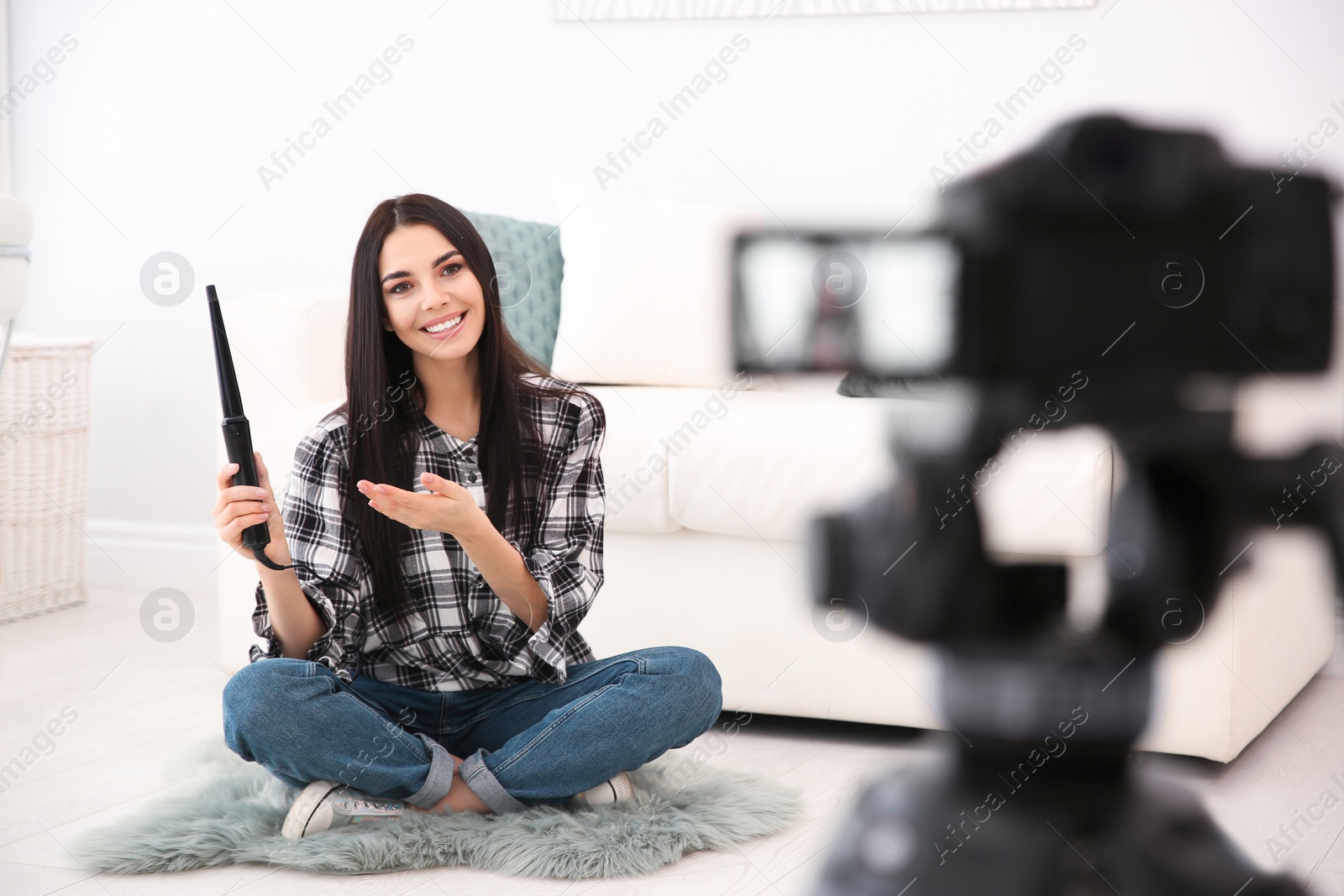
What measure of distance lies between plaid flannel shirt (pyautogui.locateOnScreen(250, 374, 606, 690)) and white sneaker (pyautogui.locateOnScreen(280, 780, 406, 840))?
10 centimetres

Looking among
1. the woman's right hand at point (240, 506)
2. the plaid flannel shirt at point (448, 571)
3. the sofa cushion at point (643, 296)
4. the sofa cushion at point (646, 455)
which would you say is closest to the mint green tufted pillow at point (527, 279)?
the sofa cushion at point (643, 296)

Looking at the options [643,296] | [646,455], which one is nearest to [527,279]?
[643,296]

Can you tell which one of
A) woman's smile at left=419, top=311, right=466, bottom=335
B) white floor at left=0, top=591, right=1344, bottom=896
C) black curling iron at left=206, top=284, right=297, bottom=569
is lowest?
white floor at left=0, top=591, right=1344, bottom=896

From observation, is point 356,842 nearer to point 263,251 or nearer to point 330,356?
point 330,356

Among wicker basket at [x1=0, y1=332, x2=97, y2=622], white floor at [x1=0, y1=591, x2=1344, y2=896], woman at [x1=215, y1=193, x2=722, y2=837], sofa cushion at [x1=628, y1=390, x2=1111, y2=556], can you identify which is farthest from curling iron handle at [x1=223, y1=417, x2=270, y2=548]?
wicker basket at [x1=0, y1=332, x2=97, y2=622]

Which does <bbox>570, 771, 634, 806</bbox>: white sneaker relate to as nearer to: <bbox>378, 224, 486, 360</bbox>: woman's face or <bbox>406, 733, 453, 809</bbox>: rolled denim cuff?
<bbox>406, 733, 453, 809</bbox>: rolled denim cuff

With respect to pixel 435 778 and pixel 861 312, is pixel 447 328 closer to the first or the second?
pixel 435 778

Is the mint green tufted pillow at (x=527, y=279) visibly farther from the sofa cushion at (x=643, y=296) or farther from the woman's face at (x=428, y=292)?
the woman's face at (x=428, y=292)

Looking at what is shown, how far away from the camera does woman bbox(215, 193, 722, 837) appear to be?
950 millimetres

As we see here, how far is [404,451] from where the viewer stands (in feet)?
3.24

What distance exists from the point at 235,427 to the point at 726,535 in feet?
2.56

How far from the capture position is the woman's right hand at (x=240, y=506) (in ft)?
2.21

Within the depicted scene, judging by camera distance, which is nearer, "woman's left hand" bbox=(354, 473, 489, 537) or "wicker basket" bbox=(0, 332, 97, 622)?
"woman's left hand" bbox=(354, 473, 489, 537)

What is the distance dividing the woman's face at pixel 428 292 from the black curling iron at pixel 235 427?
0.69 ft
